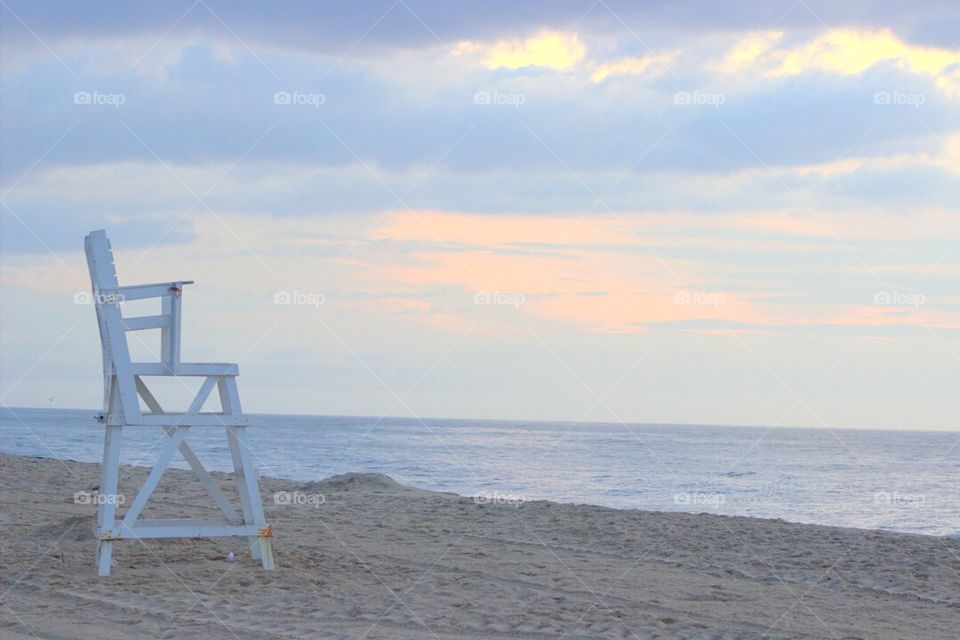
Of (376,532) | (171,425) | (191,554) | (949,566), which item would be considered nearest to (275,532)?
(376,532)

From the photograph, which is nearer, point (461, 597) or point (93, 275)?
point (461, 597)

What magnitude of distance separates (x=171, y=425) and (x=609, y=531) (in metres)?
6.28

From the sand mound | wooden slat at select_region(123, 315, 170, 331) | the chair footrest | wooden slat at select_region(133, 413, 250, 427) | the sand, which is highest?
wooden slat at select_region(123, 315, 170, 331)

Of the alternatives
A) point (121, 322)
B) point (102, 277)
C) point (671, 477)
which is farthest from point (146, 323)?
point (671, 477)

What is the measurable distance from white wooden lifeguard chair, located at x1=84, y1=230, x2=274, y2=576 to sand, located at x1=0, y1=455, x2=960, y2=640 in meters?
0.46

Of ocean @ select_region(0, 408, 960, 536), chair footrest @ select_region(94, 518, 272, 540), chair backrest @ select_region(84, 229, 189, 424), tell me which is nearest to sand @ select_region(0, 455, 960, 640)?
chair footrest @ select_region(94, 518, 272, 540)

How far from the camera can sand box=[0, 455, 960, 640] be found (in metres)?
7.57

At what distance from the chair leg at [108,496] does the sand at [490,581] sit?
259 millimetres

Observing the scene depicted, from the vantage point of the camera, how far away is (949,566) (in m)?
10.6

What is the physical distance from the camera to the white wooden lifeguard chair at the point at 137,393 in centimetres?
929

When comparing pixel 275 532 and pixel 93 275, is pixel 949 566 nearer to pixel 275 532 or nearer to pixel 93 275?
pixel 275 532

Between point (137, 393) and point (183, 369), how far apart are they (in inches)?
19.2

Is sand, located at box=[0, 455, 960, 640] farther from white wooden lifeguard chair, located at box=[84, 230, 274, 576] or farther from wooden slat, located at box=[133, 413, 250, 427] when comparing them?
wooden slat, located at box=[133, 413, 250, 427]

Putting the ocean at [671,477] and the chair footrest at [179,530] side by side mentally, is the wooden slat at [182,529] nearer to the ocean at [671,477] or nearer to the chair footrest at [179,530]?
the chair footrest at [179,530]
